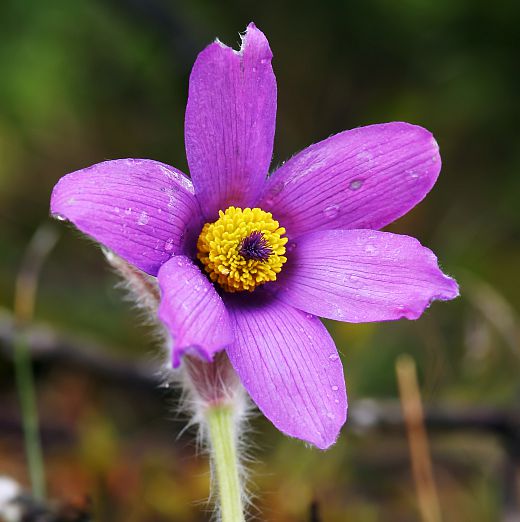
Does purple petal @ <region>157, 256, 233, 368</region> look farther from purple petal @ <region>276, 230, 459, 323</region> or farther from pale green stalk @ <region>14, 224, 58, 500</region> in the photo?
pale green stalk @ <region>14, 224, 58, 500</region>

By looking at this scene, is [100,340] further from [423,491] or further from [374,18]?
[374,18]

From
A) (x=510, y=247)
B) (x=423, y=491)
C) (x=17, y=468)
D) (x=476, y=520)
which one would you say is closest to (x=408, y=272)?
(x=423, y=491)

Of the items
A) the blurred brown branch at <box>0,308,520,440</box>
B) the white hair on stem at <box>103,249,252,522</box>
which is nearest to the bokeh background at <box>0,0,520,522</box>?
the blurred brown branch at <box>0,308,520,440</box>

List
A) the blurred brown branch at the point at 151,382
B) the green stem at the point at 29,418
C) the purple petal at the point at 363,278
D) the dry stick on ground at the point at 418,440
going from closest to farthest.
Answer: the purple petal at the point at 363,278, the green stem at the point at 29,418, the dry stick on ground at the point at 418,440, the blurred brown branch at the point at 151,382

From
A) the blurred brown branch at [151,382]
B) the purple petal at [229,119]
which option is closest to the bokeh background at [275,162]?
the blurred brown branch at [151,382]

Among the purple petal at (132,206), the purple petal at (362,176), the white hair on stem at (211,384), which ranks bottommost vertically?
the white hair on stem at (211,384)

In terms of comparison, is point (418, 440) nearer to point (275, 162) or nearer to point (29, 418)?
point (29, 418)

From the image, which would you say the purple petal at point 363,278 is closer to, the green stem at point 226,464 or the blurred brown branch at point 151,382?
the green stem at point 226,464
